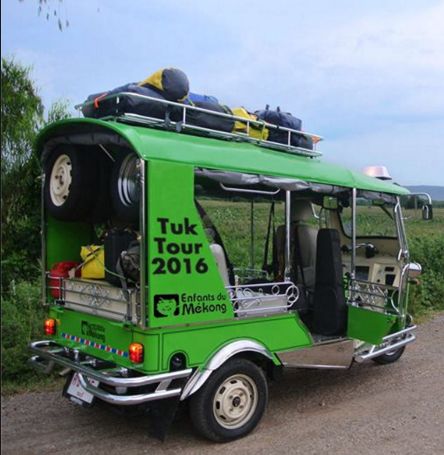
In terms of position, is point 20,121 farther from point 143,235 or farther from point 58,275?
point 143,235

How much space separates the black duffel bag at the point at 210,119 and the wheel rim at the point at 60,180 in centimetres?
108

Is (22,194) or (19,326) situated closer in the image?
(19,326)

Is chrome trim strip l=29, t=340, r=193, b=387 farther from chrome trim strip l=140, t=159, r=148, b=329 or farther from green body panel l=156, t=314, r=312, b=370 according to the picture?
chrome trim strip l=140, t=159, r=148, b=329

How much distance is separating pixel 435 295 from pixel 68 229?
27.9 ft

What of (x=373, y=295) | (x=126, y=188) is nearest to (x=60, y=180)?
(x=126, y=188)

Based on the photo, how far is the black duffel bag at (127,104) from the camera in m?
4.16

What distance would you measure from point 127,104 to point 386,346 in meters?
3.57

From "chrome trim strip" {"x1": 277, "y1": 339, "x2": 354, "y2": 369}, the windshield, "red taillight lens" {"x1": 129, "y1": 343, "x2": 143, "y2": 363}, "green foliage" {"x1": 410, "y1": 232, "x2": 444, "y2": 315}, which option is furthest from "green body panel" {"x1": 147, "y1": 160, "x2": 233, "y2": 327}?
"green foliage" {"x1": 410, "y1": 232, "x2": 444, "y2": 315}

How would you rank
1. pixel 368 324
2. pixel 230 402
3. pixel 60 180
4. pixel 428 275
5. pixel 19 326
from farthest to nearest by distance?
pixel 428 275 → pixel 19 326 → pixel 368 324 → pixel 60 180 → pixel 230 402

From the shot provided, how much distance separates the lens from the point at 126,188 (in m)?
4.23

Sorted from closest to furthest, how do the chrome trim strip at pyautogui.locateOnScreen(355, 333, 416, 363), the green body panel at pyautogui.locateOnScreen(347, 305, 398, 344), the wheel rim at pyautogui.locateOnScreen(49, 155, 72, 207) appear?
1. the wheel rim at pyautogui.locateOnScreen(49, 155, 72, 207)
2. the green body panel at pyautogui.locateOnScreen(347, 305, 398, 344)
3. the chrome trim strip at pyautogui.locateOnScreen(355, 333, 416, 363)

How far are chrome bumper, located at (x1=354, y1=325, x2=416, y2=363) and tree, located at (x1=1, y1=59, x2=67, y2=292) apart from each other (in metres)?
4.29

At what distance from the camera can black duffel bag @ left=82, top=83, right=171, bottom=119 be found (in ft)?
13.6

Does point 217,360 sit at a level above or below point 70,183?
below
